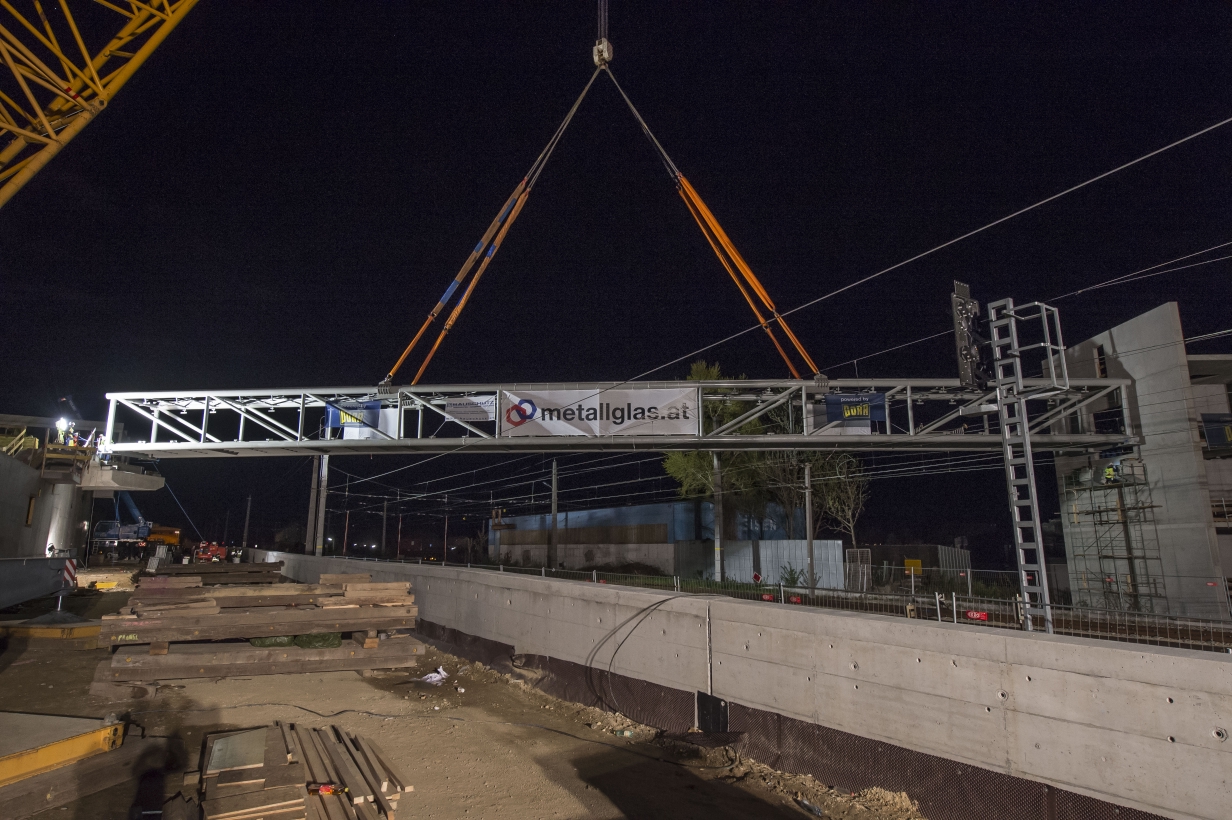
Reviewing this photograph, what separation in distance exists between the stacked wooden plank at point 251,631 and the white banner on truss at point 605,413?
1088 centimetres

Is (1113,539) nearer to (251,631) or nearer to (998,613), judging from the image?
(998,613)

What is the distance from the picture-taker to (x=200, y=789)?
6180 millimetres

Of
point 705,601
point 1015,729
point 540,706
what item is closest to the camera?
point 1015,729

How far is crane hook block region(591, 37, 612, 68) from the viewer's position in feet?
55.6

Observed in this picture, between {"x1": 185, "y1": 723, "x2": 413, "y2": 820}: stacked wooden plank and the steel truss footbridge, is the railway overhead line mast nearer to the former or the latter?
the steel truss footbridge

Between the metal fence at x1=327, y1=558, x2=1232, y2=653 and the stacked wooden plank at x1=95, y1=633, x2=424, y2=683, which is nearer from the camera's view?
the stacked wooden plank at x1=95, y1=633, x2=424, y2=683

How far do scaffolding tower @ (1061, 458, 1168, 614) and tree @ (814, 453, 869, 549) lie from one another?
10929mm

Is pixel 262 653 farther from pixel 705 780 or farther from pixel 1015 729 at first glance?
pixel 1015 729

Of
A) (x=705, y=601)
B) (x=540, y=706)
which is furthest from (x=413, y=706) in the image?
(x=705, y=601)

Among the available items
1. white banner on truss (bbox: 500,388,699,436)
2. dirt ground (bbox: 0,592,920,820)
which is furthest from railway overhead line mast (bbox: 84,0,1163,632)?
dirt ground (bbox: 0,592,920,820)

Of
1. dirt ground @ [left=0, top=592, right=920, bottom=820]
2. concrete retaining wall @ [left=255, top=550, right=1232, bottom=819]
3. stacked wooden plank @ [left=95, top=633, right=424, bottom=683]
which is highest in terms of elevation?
concrete retaining wall @ [left=255, top=550, right=1232, bottom=819]

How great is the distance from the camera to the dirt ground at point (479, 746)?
20.4ft

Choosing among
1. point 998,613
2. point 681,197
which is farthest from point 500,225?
point 998,613

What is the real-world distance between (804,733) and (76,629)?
1664 cm
